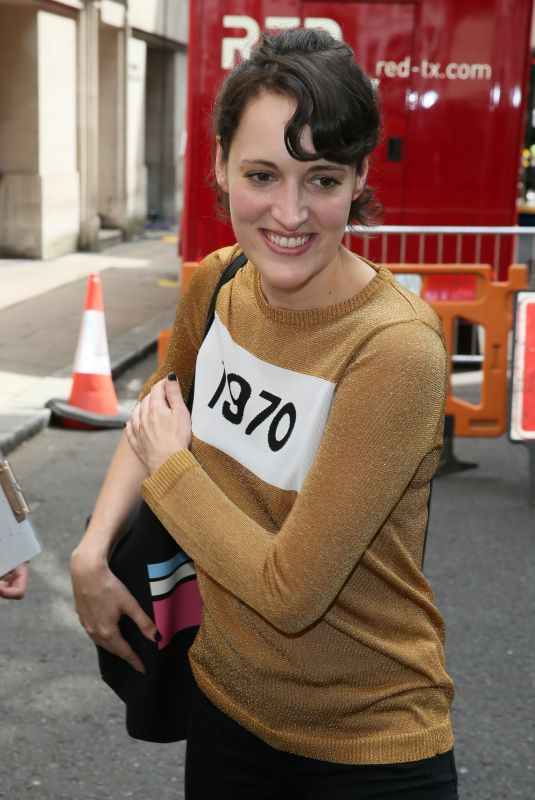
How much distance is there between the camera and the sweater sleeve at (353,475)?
1.70 m

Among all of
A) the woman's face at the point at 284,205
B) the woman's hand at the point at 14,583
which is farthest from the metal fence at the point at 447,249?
the woman's face at the point at 284,205

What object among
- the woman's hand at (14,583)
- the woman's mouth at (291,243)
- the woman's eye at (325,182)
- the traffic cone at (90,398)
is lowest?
the traffic cone at (90,398)

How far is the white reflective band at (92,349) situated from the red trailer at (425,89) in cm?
132

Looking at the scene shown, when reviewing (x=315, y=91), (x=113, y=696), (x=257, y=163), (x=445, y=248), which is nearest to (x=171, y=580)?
(x=257, y=163)

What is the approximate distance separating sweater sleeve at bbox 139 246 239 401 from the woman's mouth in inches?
12.1

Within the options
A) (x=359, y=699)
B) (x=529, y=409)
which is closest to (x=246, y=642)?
(x=359, y=699)

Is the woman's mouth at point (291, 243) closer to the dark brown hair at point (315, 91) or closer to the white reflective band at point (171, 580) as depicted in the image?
the dark brown hair at point (315, 91)

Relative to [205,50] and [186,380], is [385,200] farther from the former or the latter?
[186,380]

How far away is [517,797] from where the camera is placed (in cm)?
367

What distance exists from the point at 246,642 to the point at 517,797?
210cm

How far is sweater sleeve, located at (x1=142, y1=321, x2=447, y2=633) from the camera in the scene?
170 cm

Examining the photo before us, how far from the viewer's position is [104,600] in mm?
2062

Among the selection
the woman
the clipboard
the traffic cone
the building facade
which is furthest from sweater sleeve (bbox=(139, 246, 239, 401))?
the building facade

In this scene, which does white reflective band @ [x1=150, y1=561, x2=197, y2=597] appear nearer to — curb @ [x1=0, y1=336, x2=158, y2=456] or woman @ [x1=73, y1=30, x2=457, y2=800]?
woman @ [x1=73, y1=30, x2=457, y2=800]
